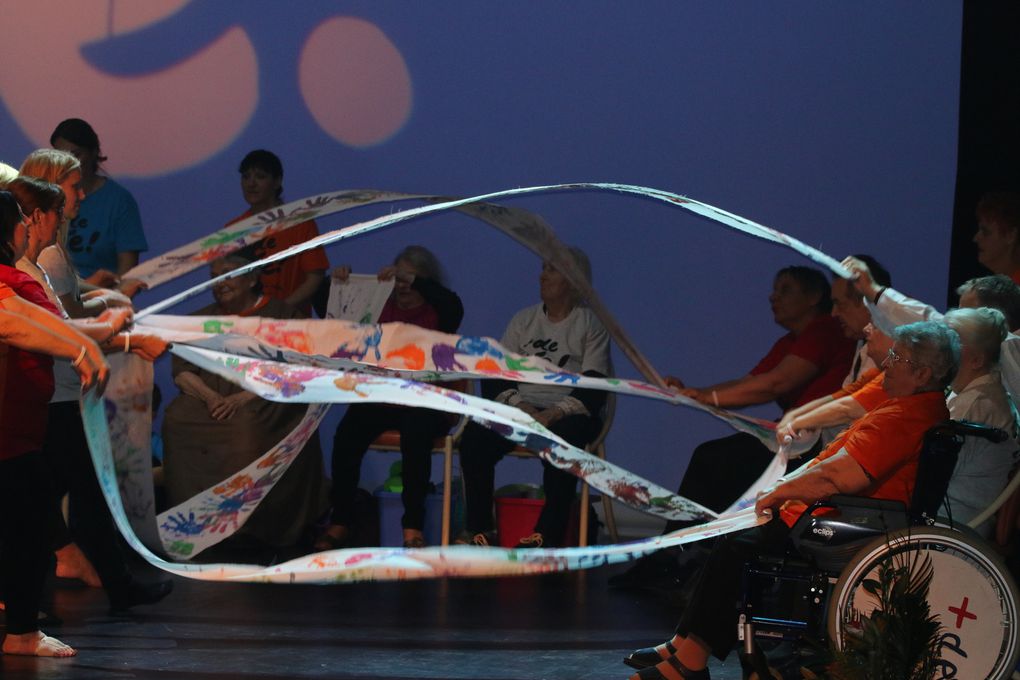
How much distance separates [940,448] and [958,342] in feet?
1.23

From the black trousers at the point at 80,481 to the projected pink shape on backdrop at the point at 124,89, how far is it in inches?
105

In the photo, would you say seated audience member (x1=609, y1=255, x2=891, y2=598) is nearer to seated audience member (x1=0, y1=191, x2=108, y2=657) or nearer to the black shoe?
the black shoe

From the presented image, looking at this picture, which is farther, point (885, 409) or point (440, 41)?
point (440, 41)

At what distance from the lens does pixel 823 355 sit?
5.57 metres

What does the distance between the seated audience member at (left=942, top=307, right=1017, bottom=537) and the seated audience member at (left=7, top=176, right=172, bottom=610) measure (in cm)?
252

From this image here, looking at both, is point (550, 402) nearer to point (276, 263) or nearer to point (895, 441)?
point (276, 263)

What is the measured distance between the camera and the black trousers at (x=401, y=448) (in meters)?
6.07

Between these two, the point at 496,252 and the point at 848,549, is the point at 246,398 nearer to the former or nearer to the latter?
the point at 496,252

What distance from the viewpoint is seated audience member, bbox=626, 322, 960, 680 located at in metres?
3.64

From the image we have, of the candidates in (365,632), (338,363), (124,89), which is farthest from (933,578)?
(124,89)

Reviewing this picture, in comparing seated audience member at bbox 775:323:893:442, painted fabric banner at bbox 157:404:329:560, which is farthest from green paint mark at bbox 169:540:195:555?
seated audience member at bbox 775:323:893:442

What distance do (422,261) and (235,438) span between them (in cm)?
125

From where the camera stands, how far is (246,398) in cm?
619

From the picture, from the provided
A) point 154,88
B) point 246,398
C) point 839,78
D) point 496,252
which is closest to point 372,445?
point 246,398
